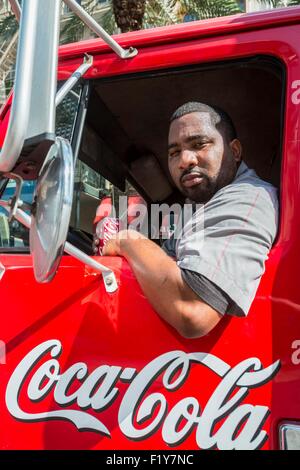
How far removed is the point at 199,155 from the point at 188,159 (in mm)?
42

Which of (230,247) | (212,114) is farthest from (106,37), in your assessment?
(230,247)

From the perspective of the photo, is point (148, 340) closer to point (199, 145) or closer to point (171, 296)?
point (171, 296)

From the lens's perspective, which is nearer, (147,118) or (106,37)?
(106,37)

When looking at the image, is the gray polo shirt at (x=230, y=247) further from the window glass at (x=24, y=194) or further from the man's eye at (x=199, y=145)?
the window glass at (x=24, y=194)

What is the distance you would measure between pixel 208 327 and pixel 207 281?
4.8 inches

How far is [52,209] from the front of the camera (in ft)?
3.01

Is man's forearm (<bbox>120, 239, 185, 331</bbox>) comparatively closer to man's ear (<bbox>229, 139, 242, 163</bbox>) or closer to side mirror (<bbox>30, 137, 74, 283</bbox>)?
side mirror (<bbox>30, 137, 74, 283</bbox>)

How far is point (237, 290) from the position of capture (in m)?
1.28

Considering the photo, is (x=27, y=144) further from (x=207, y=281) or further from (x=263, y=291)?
(x=263, y=291)

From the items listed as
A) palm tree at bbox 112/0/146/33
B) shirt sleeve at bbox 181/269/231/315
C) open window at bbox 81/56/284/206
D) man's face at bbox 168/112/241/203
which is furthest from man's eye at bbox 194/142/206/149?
palm tree at bbox 112/0/146/33

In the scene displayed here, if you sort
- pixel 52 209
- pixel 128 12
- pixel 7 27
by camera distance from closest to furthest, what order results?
1. pixel 52 209
2. pixel 128 12
3. pixel 7 27

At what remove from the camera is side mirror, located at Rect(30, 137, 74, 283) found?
898 millimetres

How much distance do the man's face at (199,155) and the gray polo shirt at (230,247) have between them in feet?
0.73

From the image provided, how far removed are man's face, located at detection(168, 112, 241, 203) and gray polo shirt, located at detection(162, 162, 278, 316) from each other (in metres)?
0.22
